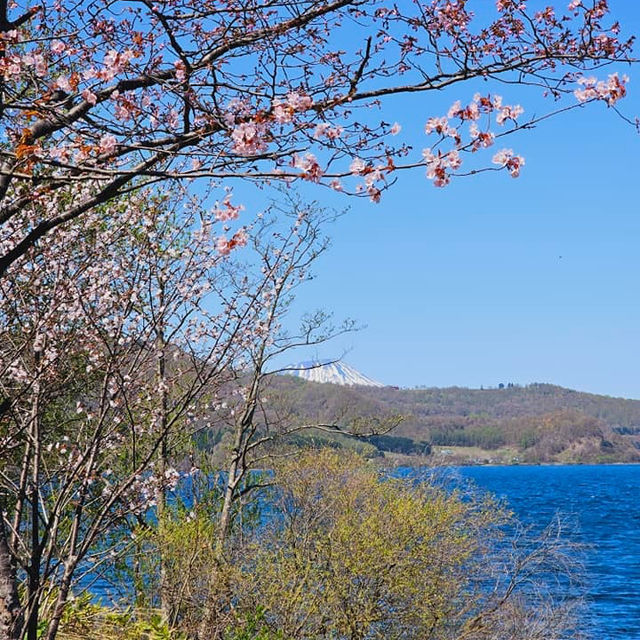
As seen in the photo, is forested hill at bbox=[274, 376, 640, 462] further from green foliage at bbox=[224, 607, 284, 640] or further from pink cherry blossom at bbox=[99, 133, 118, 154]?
pink cherry blossom at bbox=[99, 133, 118, 154]

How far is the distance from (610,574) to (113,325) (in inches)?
1163

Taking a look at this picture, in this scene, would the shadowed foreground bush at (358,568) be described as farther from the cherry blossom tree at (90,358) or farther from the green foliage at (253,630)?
the cherry blossom tree at (90,358)

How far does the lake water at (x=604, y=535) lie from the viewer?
22172mm

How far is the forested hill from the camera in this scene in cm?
13925

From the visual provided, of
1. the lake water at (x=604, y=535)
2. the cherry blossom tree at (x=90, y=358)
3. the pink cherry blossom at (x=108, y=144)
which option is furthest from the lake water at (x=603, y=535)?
the pink cherry blossom at (x=108, y=144)

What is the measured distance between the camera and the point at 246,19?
3.41m

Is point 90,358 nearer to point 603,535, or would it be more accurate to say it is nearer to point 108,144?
point 108,144

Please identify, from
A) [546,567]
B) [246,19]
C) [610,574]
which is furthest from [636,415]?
[246,19]

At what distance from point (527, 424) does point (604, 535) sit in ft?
367

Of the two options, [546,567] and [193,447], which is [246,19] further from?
Result: [546,567]

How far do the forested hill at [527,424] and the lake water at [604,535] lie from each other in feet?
93.9

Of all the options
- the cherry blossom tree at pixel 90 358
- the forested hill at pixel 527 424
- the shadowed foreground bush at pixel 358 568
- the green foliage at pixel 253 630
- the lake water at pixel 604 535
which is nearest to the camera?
the cherry blossom tree at pixel 90 358

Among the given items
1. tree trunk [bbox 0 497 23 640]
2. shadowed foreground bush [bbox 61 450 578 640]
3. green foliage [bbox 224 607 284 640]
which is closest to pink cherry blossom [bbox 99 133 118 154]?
tree trunk [bbox 0 497 23 640]

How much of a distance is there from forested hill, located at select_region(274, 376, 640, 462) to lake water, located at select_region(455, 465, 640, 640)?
28.6 m
